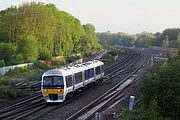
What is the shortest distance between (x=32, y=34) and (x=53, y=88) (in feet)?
146

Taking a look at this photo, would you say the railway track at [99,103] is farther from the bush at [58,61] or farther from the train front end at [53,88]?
the bush at [58,61]

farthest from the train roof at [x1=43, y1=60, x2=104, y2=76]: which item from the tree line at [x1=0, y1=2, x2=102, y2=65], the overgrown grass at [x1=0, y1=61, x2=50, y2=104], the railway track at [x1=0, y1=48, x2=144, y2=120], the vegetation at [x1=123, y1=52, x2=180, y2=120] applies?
the tree line at [x1=0, y1=2, x2=102, y2=65]

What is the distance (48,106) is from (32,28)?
46.2 metres

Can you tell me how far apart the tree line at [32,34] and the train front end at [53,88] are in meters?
28.0

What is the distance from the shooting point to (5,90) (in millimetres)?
32469

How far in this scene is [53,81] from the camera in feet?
95.8

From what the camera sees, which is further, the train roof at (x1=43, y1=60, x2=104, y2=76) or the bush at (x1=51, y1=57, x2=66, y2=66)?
the bush at (x1=51, y1=57, x2=66, y2=66)

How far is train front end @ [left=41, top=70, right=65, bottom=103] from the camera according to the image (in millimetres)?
28875

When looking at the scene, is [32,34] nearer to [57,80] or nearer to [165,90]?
[57,80]

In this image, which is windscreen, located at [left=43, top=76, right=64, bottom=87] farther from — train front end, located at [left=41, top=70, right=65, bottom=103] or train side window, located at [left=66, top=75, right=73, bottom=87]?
train side window, located at [left=66, top=75, right=73, bottom=87]

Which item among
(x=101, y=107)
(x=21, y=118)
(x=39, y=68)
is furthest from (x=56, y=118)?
(x=39, y=68)

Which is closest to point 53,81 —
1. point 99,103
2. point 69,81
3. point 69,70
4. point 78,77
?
point 69,81

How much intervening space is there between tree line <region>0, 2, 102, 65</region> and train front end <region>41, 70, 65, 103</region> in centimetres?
2795

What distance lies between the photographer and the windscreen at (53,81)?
2905 cm
